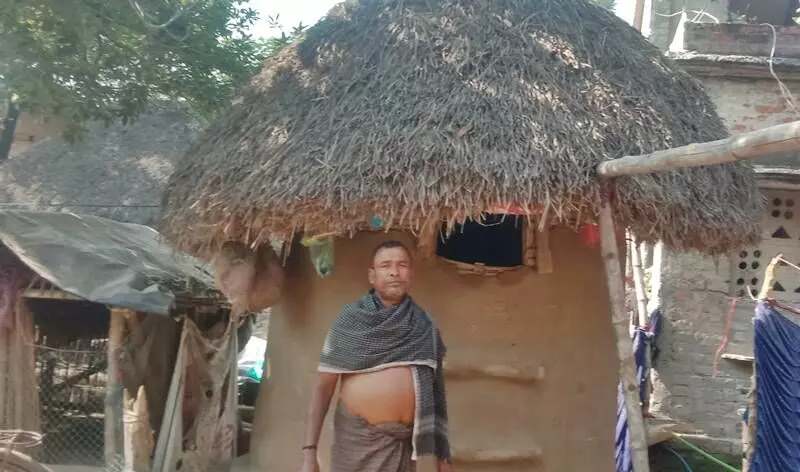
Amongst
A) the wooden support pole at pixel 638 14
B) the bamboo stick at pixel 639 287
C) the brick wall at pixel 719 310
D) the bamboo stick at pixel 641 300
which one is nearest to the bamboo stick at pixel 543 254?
the bamboo stick at pixel 641 300

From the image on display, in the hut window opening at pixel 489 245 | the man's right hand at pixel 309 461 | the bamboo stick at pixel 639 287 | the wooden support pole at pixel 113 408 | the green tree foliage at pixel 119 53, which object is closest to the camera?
the man's right hand at pixel 309 461

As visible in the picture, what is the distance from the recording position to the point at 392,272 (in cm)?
366

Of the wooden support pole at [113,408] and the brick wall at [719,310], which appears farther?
the brick wall at [719,310]

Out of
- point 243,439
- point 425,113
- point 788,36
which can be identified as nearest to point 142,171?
point 243,439

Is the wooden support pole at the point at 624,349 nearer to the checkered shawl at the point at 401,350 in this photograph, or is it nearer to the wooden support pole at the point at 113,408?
the checkered shawl at the point at 401,350

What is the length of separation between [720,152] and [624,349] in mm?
1341

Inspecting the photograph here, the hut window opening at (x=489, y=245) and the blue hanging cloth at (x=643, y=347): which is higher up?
the hut window opening at (x=489, y=245)

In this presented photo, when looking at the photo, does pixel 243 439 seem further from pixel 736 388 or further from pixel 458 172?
pixel 736 388

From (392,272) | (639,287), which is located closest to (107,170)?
(639,287)

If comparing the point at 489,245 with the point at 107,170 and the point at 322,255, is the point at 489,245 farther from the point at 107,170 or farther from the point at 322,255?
A: the point at 107,170

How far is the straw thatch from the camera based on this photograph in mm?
4535

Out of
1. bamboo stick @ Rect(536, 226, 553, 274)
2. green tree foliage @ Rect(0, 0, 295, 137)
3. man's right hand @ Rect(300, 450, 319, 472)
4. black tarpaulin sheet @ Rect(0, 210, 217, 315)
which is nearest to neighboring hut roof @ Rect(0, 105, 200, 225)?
black tarpaulin sheet @ Rect(0, 210, 217, 315)

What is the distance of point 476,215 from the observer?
4500mm

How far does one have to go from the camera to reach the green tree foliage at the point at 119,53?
19.5 ft
